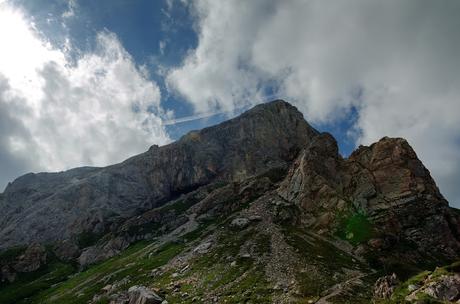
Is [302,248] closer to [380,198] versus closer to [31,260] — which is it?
[380,198]

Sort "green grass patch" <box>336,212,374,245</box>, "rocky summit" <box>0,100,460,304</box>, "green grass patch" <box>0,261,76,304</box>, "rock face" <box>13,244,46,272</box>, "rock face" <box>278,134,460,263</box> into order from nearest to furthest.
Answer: "rocky summit" <box>0,100,460,304</box> → "rock face" <box>278,134,460,263</box> → "green grass patch" <box>336,212,374,245</box> → "green grass patch" <box>0,261,76,304</box> → "rock face" <box>13,244,46,272</box>

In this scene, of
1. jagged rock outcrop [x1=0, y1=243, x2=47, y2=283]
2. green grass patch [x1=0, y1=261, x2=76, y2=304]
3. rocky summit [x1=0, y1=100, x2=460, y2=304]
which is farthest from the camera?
jagged rock outcrop [x1=0, y1=243, x2=47, y2=283]

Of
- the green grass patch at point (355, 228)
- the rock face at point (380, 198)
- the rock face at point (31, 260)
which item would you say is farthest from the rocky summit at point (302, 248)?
the rock face at point (31, 260)

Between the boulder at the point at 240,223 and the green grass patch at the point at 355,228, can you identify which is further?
the boulder at the point at 240,223

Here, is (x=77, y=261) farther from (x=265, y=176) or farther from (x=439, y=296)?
(x=439, y=296)

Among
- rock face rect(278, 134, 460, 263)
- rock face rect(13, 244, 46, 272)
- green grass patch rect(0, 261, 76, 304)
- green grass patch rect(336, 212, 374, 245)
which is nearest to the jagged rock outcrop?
rock face rect(13, 244, 46, 272)

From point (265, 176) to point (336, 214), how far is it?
6891 centimetres

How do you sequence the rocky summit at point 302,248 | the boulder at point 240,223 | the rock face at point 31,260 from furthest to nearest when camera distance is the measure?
the rock face at point 31,260
the boulder at point 240,223
the rocky summit at point 302,248

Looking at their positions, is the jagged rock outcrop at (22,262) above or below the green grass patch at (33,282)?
above

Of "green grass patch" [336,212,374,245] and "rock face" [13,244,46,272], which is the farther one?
"rock face" [13,244,46,272]

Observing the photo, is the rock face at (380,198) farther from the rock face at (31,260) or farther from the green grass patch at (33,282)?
the rock face at (31,260)

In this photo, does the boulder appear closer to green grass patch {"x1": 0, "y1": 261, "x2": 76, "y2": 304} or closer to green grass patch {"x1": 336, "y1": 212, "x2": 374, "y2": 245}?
green grass patch {"x1": 336, "y1": 212, "x2": 374, "y2": 245}

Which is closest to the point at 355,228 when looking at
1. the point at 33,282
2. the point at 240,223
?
the point at 240,223

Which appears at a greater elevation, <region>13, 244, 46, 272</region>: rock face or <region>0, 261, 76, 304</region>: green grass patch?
<region>13, 244, 46, 272</region>: rock face
